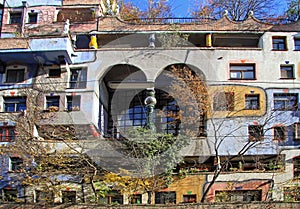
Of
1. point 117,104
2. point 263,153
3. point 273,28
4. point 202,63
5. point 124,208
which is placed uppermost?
point 273,28

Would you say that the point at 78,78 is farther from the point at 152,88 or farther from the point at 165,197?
the point at 165,197

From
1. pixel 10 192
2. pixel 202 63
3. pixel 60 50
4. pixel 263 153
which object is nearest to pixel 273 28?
pixel 202 63

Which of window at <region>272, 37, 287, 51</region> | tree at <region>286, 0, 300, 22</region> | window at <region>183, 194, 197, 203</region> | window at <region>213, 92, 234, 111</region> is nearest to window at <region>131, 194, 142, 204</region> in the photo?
window at <region>183, 194, 197, 203</region>

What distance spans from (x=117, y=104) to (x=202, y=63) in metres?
5.26

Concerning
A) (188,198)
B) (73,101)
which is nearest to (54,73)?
(73,101)

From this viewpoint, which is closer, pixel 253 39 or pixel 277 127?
pixel 277 127

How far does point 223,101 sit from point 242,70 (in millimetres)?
2136

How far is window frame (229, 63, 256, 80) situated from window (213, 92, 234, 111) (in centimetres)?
122

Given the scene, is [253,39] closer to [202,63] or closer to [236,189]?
[202,63]

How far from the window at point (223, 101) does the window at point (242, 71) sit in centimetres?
126

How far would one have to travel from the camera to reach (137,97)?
2547 cm

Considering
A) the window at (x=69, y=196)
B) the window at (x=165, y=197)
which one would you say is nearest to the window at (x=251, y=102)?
the window at (x=165, y=197)

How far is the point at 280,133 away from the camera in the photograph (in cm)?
2159

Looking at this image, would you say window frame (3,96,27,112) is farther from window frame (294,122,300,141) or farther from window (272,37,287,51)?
window frame (294,122,300,141)
